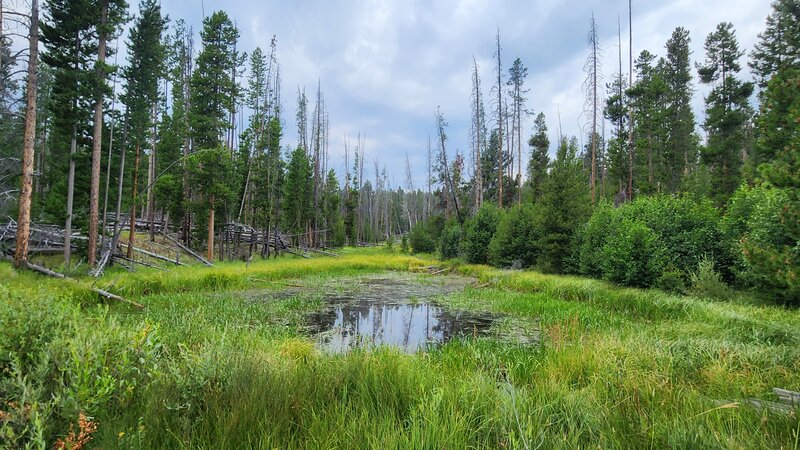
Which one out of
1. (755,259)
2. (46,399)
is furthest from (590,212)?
(46,399)

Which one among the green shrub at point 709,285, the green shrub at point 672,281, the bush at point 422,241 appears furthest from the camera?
the bush at point 422,241

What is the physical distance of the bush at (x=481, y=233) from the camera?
23.1 meters

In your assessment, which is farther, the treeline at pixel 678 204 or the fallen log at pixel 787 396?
the treeline at pixel 678 204

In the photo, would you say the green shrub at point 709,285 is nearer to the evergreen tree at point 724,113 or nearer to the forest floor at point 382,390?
the forest floor at point 382,390

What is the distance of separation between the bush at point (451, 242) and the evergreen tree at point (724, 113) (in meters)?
16.2

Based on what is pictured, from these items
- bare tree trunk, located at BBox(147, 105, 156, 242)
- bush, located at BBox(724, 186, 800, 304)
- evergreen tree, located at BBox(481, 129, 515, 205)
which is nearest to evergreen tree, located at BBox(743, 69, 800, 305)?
bush, located at BBox(724, 186, 800, 304)

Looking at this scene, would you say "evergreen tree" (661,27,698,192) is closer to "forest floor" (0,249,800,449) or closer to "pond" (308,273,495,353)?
"pond" (308,273,495,353)

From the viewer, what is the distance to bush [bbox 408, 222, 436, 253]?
115 feet

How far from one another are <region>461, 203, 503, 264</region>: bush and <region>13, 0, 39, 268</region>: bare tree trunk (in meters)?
20.8

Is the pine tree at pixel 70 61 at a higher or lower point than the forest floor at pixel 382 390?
higher

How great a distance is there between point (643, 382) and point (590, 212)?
583 inches

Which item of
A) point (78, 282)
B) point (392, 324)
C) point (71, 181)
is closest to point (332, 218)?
point (71, 181)

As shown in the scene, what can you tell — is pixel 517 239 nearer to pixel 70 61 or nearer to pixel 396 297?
pixel 396 297

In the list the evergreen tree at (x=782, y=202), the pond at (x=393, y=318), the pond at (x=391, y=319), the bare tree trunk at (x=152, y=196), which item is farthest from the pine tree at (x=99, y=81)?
the evergreen tree at (x=782, y=202)
